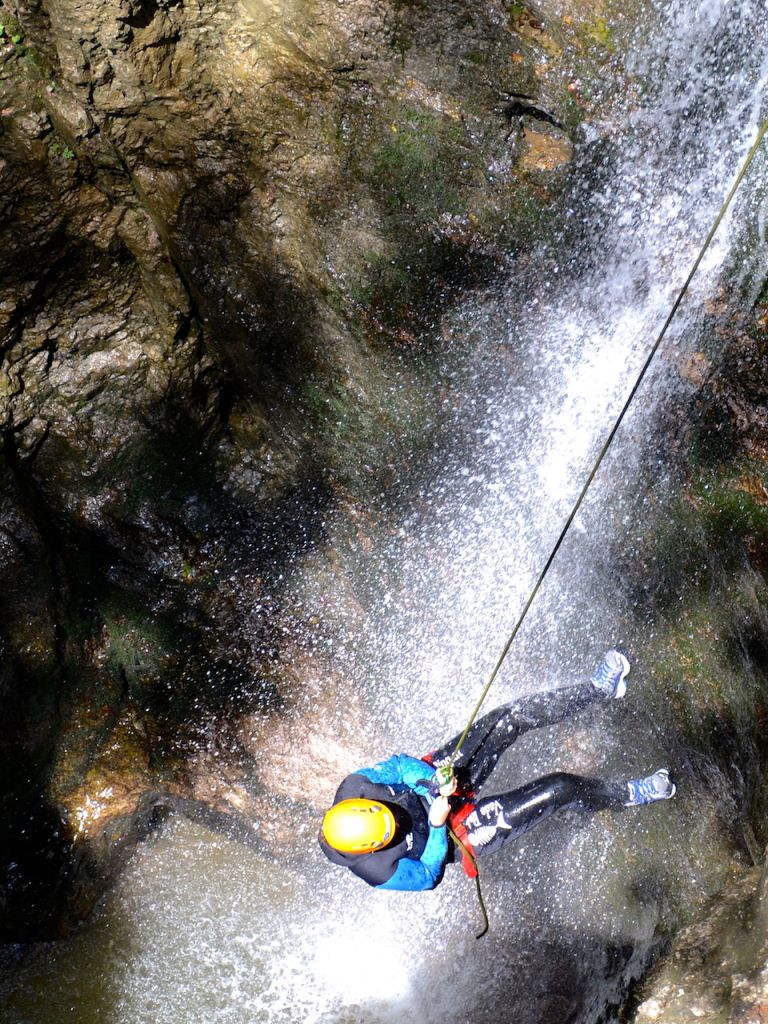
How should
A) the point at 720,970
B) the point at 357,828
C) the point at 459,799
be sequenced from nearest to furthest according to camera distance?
the point at 720,970 → the point at 357,828 → the point at 459,799

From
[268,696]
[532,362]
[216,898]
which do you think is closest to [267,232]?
[532,362]

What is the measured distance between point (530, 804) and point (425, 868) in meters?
0.78

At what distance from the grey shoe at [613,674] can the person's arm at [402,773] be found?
4.32 feet

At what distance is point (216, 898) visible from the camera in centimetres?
607

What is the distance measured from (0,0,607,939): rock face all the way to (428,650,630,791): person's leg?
174 centimetres

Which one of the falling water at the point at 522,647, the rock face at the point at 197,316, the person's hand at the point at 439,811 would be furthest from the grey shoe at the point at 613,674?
the rock face at the point at 197,316

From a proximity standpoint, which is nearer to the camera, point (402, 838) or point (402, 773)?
point (402, 838)

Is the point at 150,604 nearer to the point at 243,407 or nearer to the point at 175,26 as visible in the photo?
the point at 243,407

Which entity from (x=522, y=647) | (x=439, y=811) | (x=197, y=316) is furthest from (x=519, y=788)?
(x=197, y=316)

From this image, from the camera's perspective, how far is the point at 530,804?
492 centimetres

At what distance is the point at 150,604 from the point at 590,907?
3877mm

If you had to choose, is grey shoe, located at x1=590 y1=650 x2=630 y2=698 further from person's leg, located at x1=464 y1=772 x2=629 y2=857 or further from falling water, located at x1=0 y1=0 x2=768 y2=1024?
person's leg, located at x1=464 y1=772 x2=629 y2=857

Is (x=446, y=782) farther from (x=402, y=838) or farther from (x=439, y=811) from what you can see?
(x=402, y=838)

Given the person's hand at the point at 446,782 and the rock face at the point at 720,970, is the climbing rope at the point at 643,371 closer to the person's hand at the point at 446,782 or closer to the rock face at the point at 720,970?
the person's hand at the point at 446,782
